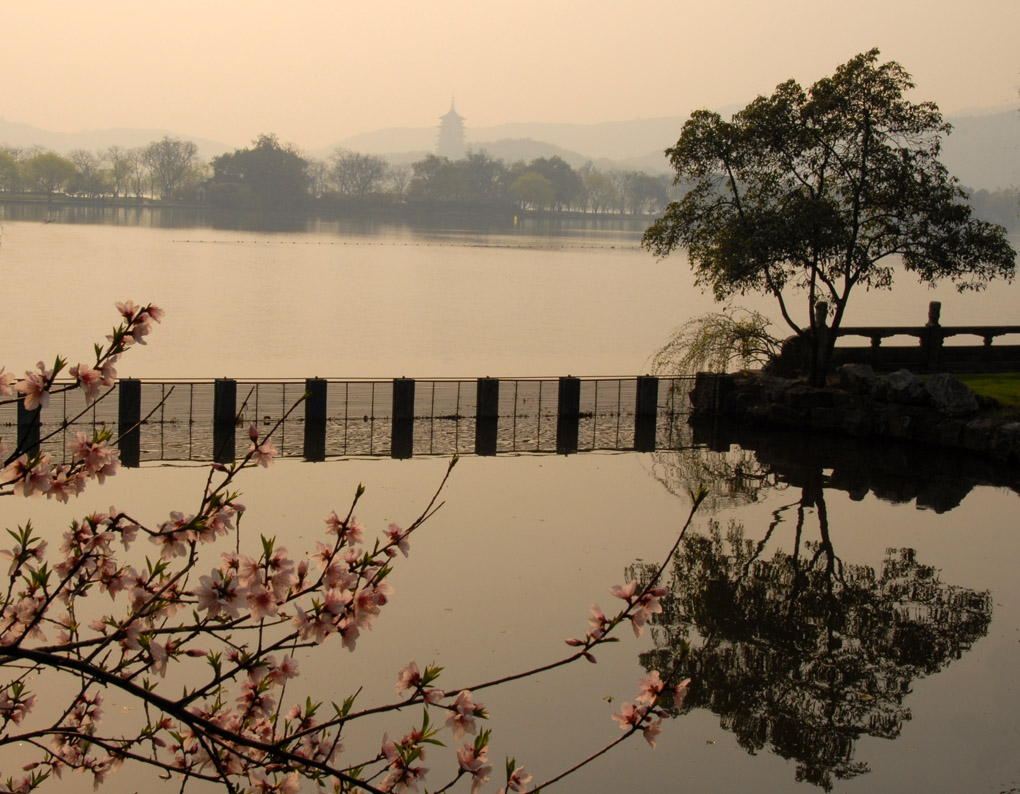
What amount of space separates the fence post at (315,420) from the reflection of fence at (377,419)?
0.04 meters

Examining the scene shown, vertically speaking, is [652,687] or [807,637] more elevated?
[652,687]

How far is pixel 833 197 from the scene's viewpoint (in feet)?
133

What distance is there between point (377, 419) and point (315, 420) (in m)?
2.20

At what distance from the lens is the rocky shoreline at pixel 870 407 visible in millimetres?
33750

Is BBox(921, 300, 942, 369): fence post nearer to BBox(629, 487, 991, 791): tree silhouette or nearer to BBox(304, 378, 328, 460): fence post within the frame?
BBox(629, 487, 991, 791): tree silhouette

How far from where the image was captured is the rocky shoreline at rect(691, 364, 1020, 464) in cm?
3375

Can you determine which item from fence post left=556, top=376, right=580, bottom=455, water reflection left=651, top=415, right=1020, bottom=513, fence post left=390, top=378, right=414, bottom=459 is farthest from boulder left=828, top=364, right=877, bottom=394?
fence post left=390, top=378, right=414, bottom=459

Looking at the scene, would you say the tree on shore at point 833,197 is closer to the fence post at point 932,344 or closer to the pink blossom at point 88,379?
the fence post at point 932,344

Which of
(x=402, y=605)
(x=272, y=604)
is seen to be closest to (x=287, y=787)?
(x=272, y=604)

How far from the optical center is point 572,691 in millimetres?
16812

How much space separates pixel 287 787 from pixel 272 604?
138cm

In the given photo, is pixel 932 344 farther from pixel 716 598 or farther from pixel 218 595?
pixel 218 595

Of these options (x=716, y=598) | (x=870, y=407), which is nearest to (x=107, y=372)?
(x=716, y=598)

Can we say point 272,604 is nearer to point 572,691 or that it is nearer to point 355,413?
point 572,691
